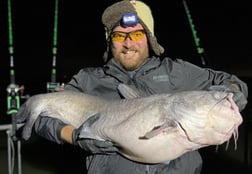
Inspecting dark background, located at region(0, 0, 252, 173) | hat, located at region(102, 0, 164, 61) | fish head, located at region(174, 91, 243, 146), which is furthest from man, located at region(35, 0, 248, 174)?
dark background, located at region(0, 0, 252, 173)

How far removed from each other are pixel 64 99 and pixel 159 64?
17.9 inches

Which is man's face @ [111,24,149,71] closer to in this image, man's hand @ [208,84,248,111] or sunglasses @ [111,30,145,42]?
sunglasses @ [111,30,145,42]

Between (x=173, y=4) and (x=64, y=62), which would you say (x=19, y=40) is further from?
(x=173, y=4)

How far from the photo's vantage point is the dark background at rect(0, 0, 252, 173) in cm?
943

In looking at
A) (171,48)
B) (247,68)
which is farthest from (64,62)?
(247,68)

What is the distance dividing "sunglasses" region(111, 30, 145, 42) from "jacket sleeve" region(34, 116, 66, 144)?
0.44 meters

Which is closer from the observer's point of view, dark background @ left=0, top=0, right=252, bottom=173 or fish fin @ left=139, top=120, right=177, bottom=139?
fish fin @ left=139, top=120, right=177, bottom=139

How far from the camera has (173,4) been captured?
42.9 ft

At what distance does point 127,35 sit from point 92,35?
13.3 meters

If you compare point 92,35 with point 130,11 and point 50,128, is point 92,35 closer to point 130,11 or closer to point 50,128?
point 130,11

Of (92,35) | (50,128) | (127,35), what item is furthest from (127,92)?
(92,35)

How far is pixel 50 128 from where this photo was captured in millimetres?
1726

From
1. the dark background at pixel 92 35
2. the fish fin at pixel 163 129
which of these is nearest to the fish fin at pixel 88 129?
the fish fin at pixel 163 129

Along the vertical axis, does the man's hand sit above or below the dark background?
above
